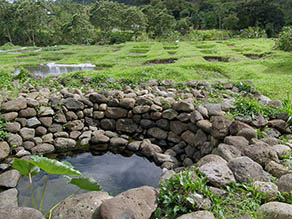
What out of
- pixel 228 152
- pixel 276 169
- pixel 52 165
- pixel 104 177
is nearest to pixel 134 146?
pixel 104 177

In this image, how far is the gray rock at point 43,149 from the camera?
5.29 meters

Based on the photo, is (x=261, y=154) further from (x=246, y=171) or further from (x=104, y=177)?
(x=104, y=177)

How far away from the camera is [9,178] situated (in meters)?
4.15

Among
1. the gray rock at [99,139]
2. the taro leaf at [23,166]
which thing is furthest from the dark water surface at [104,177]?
the taro leaf at [23,166]

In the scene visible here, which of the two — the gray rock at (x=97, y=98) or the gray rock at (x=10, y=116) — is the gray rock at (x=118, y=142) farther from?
the gray rock at (x=10, y=116)

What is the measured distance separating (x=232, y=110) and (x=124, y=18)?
3069cm

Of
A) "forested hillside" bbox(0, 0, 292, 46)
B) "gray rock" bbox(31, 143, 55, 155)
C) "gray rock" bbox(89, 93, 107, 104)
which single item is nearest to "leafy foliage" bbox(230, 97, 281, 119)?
"gray rock" bbox(89, 93, 107, 104)

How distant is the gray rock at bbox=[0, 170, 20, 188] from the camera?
407 cm

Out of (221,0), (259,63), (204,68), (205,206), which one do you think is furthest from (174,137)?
(221,0)

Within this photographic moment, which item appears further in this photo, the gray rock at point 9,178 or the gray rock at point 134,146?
the gray rock at point 134,146

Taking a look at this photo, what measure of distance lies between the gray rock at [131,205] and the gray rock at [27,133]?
369 centimetres

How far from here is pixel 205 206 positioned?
2449mm

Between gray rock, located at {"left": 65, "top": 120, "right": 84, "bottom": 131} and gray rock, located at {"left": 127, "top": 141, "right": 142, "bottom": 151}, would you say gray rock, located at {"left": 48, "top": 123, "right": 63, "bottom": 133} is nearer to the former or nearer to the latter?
gray rock, located at {"left": 65, "top": 120, "right": 84, "bottom": 131}

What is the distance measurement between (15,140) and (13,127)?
293 millimetres
